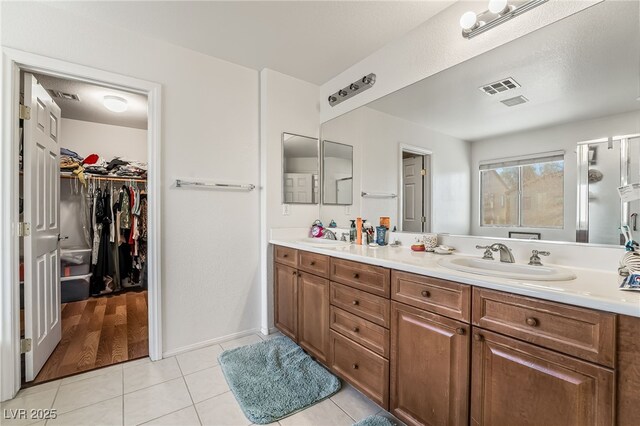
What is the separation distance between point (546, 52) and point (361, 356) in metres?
1.87

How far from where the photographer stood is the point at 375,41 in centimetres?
212

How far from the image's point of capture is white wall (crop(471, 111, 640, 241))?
1221 mm

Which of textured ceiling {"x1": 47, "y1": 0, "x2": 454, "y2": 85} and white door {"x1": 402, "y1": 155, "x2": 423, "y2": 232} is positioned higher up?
textured ceiling {"x1": 47, "y1": 0, "x2": 454, "y2": 85}

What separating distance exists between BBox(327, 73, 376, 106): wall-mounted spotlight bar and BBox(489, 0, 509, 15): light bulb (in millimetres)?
917

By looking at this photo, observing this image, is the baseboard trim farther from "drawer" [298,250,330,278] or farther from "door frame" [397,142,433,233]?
"door frame" [397,142,433,233]

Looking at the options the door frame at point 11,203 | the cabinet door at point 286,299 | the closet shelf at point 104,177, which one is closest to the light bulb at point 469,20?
the cabinet door at point 286,299

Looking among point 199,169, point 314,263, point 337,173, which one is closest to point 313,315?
point 314,263

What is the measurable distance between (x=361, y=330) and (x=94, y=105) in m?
4.02

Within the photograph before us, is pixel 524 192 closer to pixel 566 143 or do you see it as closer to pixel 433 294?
pixel 566 143

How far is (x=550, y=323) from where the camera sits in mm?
927

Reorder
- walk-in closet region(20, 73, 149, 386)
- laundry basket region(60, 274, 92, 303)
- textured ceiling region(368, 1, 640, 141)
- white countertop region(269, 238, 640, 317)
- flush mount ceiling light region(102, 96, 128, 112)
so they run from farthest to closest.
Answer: laundry basket region(60, 274, 92, 303) < flush mount ceiling light region(102, 96, 128, 112) < walk-in closet region(20, 73, 149, 386) < textured ceiling region(368, 1, 640, 141) < white countertop region(269, 238, 640, 317)

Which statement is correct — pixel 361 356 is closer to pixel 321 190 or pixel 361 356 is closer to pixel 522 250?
pixel 522 250

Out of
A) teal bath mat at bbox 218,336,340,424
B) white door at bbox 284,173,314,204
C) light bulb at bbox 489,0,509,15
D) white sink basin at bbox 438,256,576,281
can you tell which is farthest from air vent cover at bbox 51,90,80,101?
white sink basin at bbox 438,256,576,281

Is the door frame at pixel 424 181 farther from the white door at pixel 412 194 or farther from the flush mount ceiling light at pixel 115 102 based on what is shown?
the flush mount ceiling light at pixel 115 102
